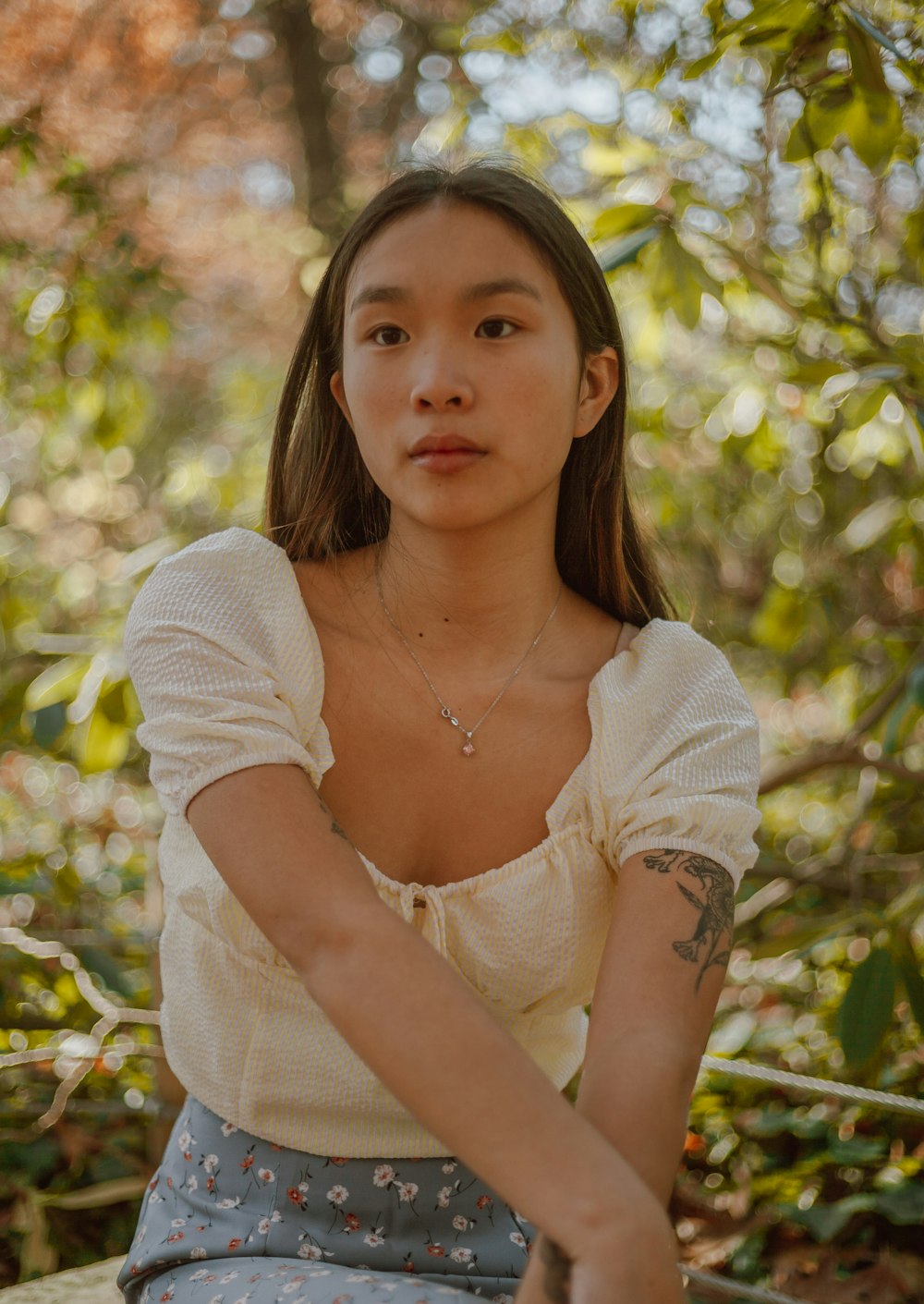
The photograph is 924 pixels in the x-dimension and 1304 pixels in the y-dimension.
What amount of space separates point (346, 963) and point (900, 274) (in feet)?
6.98

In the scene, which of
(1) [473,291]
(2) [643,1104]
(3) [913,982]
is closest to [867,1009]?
(3) [913,982]

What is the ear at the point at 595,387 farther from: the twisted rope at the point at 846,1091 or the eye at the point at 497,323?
the twisted rope at the point at 846,1091

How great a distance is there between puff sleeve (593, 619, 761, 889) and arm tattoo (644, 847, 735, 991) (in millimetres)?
11

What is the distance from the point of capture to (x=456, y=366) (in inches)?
53.5

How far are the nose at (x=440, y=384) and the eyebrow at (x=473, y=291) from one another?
0.22 ft

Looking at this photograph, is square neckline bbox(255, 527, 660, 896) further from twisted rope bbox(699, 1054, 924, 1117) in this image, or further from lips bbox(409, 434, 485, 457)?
twisted rope bbox(699, 1054, 924, 1117)

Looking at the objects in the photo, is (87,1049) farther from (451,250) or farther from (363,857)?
(451,250)

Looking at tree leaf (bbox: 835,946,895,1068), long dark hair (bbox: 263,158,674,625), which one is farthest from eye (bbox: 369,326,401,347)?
tree leaf (bbox: 835,946,895,1068)

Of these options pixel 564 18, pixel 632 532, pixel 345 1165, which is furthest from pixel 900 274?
pixel 345 1165

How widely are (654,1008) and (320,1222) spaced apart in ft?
1.54

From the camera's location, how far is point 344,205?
15.6ft

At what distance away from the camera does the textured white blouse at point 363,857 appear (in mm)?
1330

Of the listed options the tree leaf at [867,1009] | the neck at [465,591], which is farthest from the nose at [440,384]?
the tree leaf at [867,1009]

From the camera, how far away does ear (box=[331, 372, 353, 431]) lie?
1605 mm
